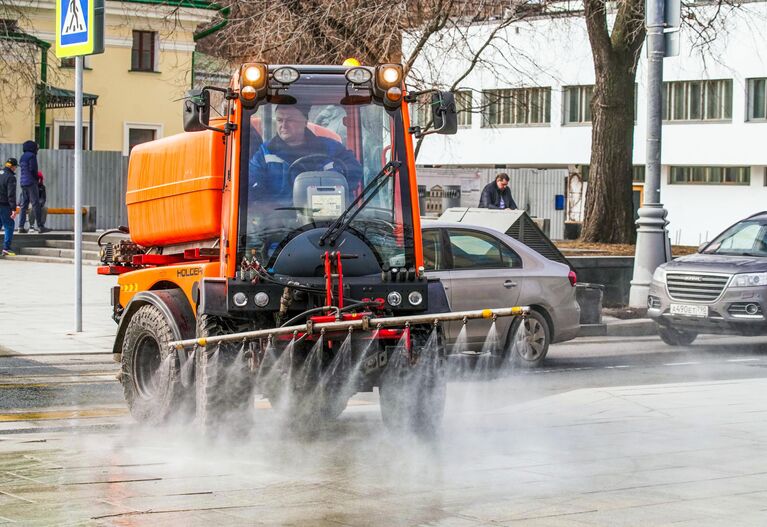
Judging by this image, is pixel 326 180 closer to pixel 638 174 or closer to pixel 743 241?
pixel 743 241

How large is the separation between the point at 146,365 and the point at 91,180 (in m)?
26.1

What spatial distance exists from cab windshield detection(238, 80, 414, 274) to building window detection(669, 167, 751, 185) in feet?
152

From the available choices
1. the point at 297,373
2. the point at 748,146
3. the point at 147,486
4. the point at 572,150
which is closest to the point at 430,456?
the point at 297,373

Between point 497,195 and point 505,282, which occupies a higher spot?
point 497,195

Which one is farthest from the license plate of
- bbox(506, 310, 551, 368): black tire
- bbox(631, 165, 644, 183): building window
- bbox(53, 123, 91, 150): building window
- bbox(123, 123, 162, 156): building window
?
bbox(631, 165, 644, 183): building window

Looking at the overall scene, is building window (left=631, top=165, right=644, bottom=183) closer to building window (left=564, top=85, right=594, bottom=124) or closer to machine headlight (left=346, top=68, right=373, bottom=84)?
building window (left=564, top=85, right=594, bottom=124)

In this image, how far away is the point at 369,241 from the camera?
9289 mm

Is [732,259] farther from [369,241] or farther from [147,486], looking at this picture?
[147,486]

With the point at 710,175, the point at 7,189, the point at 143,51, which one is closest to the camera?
the point at 7,189

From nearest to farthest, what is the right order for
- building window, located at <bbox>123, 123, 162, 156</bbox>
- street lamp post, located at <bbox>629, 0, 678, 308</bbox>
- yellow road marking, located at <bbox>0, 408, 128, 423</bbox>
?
yellow road marking, located at <bbox>0, 408, 128, 423</bbox> < street lamp post, located at <bbox>629, 0, 678, 308</bbox> < building window, located at <bbox>123, 123, 162, 156</bbox>

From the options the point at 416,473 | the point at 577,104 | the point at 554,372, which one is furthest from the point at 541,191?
the point at 416,473

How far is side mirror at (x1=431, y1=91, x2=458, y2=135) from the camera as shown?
9297mm

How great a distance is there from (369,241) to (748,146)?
46.2m

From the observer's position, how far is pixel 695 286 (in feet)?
54.9
